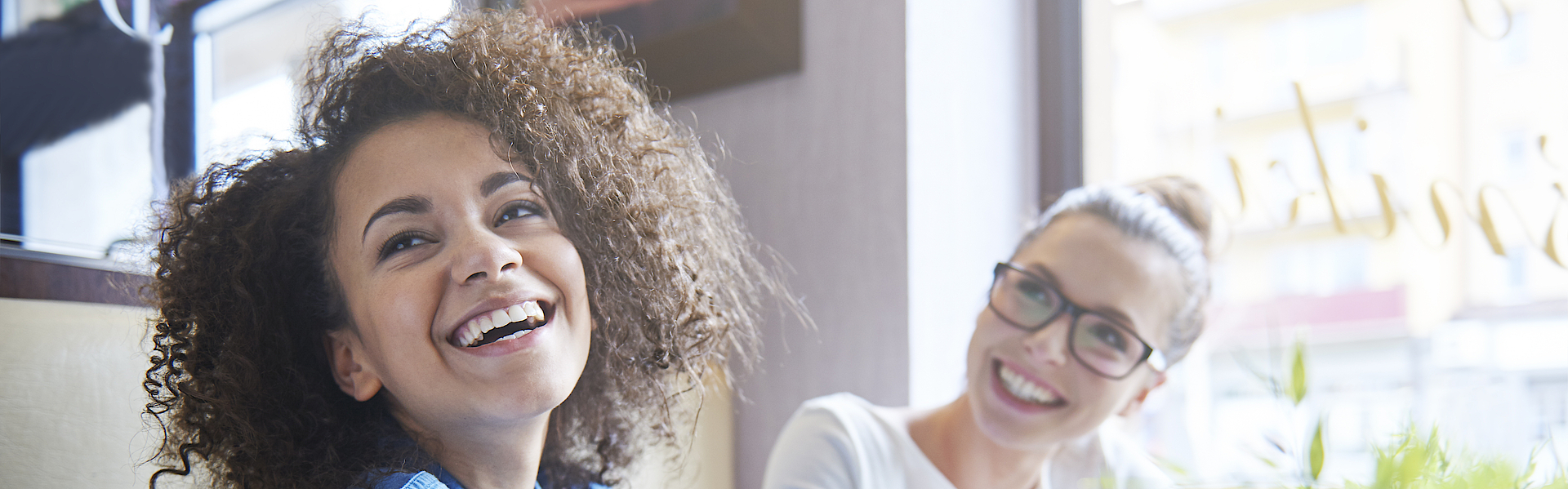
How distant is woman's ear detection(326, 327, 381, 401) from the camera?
691 mm

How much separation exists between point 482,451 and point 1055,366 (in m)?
0.57

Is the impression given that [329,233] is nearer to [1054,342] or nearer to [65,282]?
[65,282]

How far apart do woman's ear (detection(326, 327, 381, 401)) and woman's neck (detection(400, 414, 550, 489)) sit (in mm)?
46

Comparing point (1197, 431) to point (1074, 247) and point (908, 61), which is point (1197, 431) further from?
point (908, 61)

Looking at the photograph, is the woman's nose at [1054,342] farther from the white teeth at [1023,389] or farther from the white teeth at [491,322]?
the white teeth at [491,322]

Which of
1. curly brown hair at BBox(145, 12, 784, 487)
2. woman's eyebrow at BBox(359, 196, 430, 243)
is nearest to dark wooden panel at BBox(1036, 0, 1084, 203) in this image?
curly brown hair at BBox(145, 12, 784, 487)

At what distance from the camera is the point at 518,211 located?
702 mm

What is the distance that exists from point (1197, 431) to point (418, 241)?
1.14 metres

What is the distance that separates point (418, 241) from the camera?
671 mm

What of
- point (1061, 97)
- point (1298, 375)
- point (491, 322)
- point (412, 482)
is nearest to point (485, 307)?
point (491, 322)

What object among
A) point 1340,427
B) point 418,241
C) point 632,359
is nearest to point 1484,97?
point 1340,427

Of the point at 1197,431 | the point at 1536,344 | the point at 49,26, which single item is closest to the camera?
the point at 49,26

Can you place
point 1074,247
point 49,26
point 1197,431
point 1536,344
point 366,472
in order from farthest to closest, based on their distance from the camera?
point 1197,431 < point 1536,344 < point 1074,247 < point 49,26 < point 366,472

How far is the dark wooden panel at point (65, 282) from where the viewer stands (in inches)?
30.1
